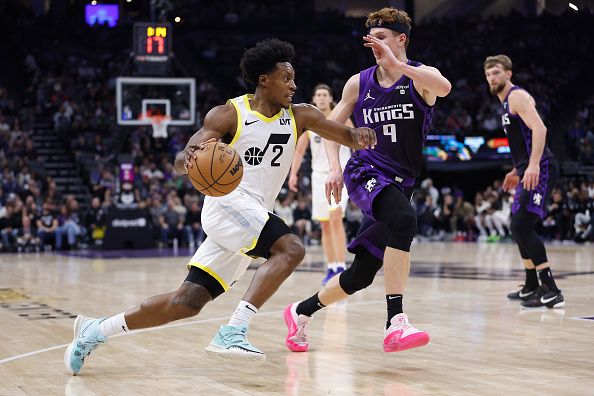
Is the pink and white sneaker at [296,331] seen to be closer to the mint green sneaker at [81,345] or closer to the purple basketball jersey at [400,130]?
the purple basketball jersey at [400,130]

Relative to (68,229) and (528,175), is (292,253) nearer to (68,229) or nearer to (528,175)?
(528,175)

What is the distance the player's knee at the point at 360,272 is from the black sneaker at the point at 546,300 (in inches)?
104

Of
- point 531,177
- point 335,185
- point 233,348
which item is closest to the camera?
point 233,348

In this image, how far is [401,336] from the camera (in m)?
5.25

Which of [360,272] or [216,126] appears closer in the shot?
[216,126]

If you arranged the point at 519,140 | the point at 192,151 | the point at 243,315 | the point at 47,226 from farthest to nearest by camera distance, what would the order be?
1. the point at 47,226
2. the point at 519,140
3. the point at 243,315
4. the point at 192,151

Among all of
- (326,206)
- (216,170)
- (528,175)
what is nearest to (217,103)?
(326,206)

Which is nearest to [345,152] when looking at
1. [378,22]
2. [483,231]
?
[378,22]

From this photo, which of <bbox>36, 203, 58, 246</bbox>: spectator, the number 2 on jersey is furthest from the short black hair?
<bbox>36, 203, 58, 246</bbox>: spectator

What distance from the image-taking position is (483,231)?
69.9 feet

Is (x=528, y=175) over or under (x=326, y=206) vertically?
over

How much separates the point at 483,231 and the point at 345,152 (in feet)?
37.8

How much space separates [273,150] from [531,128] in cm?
353

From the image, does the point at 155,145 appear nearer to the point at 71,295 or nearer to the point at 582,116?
the point at 582,116
